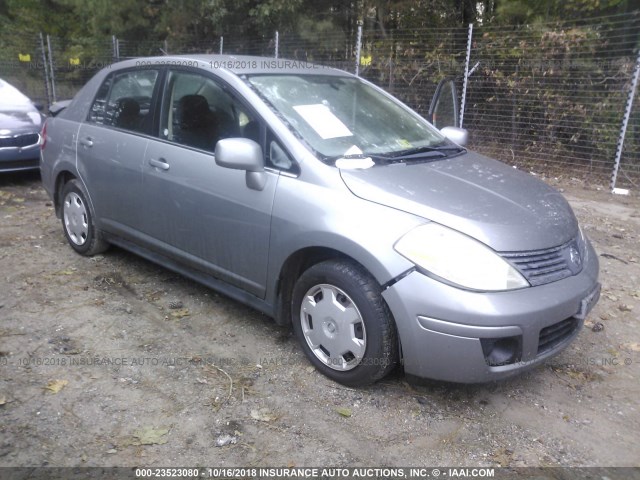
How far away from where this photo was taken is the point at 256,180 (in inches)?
131

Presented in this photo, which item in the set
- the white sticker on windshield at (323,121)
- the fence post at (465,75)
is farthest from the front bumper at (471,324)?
the fence post at (465,75)

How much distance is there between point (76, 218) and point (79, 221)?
0.18 feet

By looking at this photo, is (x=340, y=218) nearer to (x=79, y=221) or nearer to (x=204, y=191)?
(x=204, y=191)

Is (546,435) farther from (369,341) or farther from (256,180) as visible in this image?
(256,180)

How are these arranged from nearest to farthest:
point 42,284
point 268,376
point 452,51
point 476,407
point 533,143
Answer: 1. point 476,407
2. point 268,376
3. point 42,284
4. point 533,143
5. point 452,51

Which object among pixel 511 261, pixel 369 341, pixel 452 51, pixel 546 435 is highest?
pixel 452 51

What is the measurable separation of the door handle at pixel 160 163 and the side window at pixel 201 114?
0.54ft

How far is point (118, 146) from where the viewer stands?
170 inches

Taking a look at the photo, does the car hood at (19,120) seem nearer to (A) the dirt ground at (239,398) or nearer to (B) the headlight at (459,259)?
(A) the dirt ground at (239,398)

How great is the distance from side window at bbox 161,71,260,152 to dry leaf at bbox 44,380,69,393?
1633 millimetres

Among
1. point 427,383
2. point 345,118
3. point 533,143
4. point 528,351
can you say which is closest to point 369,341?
point 427,383

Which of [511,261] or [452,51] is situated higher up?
[452,51]

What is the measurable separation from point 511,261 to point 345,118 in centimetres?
149

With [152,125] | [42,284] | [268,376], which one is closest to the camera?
[268,376]
